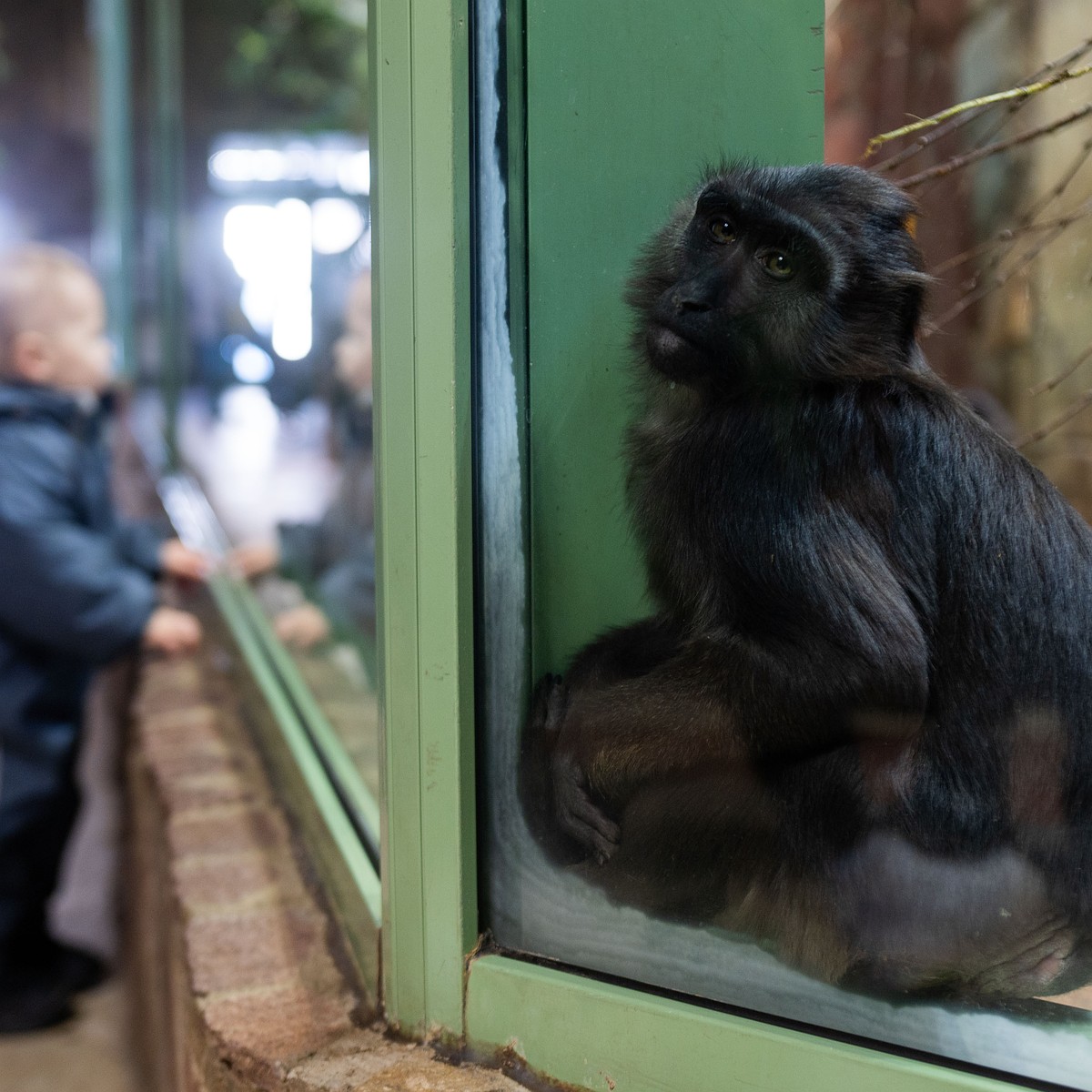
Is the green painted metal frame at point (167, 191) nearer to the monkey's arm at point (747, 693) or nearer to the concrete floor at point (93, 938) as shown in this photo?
the concrete floor at point (93, 938)

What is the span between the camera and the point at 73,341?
3279mm

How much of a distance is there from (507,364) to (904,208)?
1.44 ft

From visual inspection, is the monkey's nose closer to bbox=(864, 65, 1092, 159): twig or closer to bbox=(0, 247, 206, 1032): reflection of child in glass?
bbox=(864, 65, 1092, 159): twig

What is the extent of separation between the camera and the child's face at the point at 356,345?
1.86 metres

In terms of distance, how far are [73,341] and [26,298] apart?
0.54 ft

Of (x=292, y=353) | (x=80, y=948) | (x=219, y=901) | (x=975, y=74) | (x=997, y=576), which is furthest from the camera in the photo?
(x=292, y=353)

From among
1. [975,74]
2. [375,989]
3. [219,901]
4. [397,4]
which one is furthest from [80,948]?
[975,74]

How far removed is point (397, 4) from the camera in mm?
1222

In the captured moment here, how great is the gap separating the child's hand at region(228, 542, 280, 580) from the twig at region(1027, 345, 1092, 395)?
2971 millimetres

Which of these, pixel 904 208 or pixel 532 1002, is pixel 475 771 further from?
pixel 904 208

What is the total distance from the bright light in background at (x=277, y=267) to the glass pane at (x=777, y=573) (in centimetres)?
186

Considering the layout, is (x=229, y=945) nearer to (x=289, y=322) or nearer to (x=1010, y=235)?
(x=1010, y=235)

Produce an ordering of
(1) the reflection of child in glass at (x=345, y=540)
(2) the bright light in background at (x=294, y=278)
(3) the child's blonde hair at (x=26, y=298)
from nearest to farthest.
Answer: (1) the reflection of child in glass at (x=345, y=540)
(2) the bright light in background at (x=294, y=278)
(3) the child's blonde hair at (x=26, y=298)

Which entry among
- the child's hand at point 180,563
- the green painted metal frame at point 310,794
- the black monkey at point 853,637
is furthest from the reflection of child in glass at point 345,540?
the black monkey at point 853,637
